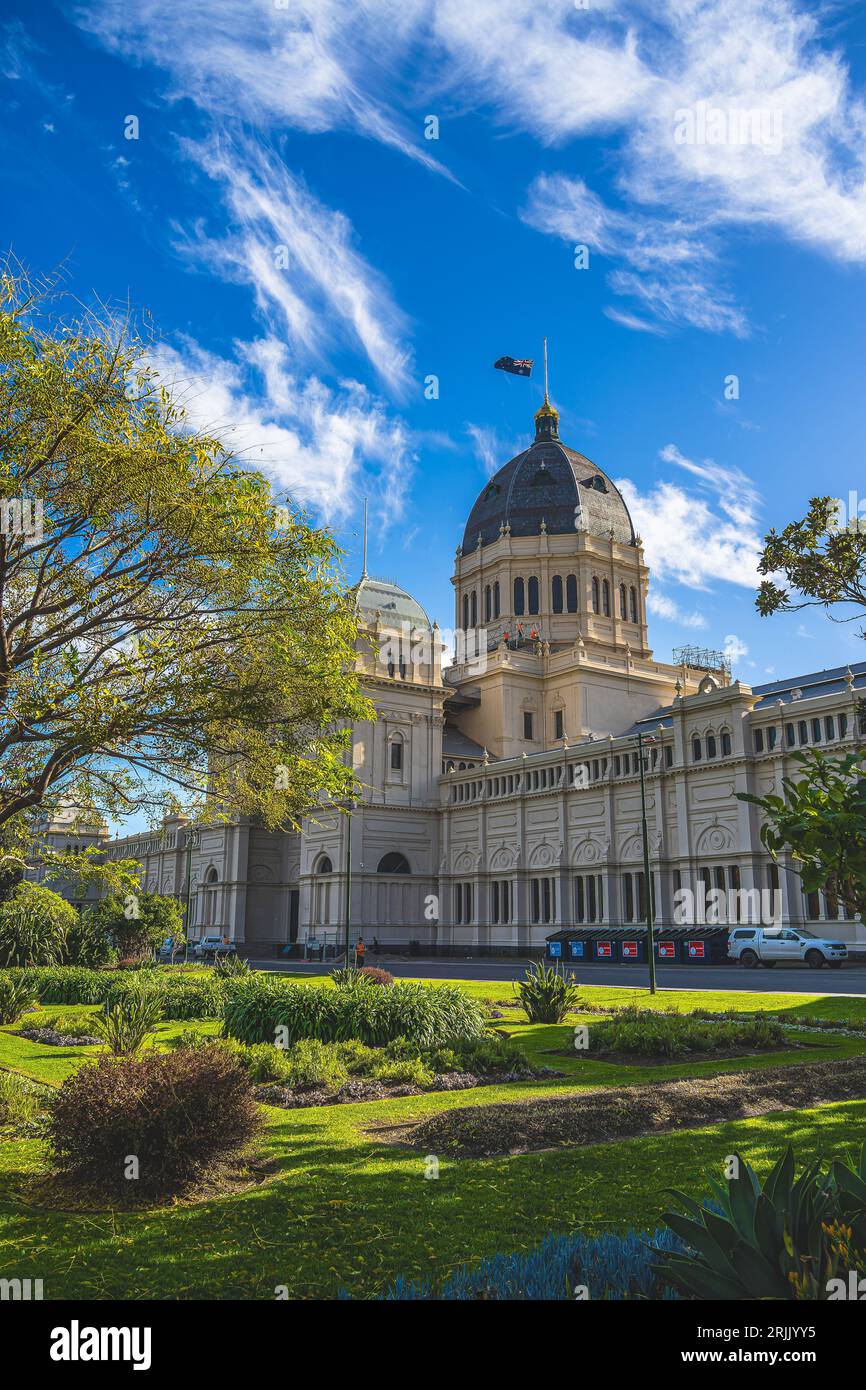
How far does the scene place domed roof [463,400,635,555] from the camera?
262ft

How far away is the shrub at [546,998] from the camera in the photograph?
879 inches

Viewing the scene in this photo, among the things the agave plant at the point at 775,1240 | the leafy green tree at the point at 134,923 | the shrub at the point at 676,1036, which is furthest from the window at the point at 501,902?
the agave plant at the point at 775,1240

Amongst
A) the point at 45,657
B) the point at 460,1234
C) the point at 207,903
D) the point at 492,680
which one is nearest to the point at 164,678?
the point at 45,657

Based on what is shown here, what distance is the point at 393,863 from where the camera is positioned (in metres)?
69.4

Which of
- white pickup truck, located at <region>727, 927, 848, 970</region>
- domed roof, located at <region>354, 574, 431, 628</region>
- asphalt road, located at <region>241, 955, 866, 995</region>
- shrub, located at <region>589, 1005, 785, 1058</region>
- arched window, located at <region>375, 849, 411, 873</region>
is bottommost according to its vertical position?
asphalt road, located at <region>241, 955, 866, 995</region>

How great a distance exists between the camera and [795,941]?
40281mm

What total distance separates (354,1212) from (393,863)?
61.7 m

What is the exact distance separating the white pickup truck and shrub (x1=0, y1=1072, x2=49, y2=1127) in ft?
109

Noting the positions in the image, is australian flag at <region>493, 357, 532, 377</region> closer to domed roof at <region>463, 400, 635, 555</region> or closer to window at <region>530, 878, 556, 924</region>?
domed roof at <region>463, 400, 635, 555</region>

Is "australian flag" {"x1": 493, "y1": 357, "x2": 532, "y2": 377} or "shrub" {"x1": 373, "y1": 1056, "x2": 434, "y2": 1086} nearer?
"shrub" {"x1": 373, "y1": 1056, "x2": 434, "y2": 1086}

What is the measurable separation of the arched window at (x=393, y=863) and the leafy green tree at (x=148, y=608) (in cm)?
5437

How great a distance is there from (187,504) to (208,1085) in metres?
7.19

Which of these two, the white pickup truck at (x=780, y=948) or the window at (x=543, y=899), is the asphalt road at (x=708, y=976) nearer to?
the white pickup truck at (x=780, y=948)

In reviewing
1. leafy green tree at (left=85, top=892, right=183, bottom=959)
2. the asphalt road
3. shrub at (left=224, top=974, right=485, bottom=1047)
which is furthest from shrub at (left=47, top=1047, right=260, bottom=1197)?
leafy green tree at (left=85, top=892, right=183, bottom=959)
